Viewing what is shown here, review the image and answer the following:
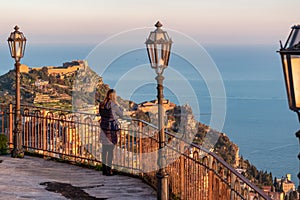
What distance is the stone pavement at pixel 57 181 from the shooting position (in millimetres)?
11570

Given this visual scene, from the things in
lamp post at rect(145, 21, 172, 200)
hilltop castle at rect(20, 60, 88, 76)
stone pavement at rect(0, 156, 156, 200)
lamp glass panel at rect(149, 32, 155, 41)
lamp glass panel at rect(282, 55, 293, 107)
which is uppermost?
hilltop castle at rect(20, 60, 88, 76)

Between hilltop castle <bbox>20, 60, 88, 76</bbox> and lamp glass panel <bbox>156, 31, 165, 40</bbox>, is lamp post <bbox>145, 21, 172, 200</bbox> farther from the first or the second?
hilltop castle <bbox>20, 60, 88, 76</bbox>

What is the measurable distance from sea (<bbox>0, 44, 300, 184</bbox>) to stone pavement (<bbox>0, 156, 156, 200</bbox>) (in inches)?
73.3

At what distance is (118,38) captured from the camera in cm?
A: 1155

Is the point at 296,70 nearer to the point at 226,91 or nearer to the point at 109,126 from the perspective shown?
the point at 109,126

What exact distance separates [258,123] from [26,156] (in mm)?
60985

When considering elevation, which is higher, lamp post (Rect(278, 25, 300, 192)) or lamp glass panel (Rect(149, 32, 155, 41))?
lamp glass panel (Rect(149, 32, 155, 41))

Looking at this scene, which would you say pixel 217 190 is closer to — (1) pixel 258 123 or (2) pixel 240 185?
(2) pixel 240 185

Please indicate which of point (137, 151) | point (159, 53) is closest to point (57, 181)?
point (137, 151)

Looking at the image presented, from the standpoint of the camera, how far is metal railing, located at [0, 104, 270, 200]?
8.50 metres

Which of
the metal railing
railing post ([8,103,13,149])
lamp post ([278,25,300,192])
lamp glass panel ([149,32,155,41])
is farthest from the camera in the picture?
railing post ([8,103,13,149])

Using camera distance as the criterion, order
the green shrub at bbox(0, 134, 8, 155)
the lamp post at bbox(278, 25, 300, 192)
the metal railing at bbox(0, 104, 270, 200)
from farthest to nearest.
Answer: the green shrub at bbox(0, 134, 8, 155) → the metal railing at bbox(0, 104, 270, 200) → the lamp post at bbox(278, 25, 300, 192)

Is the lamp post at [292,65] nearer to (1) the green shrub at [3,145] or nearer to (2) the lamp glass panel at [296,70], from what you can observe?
(2) the lamp glass panel at [296,70]

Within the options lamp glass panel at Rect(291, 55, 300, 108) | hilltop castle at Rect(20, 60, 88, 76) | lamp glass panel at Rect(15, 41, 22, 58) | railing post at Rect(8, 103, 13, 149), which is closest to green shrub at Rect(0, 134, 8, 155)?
railing post at Rect(8, 103, 13, 149)
